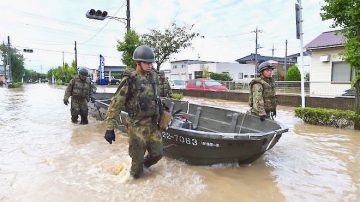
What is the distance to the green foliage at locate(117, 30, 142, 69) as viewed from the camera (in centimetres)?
1647

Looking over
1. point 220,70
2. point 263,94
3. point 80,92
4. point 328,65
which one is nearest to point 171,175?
point 263,94

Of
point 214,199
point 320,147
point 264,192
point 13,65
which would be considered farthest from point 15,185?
point 13,65

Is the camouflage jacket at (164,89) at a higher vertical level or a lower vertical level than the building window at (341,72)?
lower

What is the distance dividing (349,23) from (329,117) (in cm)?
266

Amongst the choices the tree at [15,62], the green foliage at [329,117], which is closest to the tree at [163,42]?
the green foliage at [329,117]

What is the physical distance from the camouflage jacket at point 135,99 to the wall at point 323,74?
495 inches

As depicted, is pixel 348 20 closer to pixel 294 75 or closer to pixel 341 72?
pixel 341 72

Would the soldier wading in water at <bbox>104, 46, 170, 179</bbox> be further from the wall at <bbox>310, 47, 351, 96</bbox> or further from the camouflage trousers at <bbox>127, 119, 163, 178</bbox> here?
the wall at <bbox>310, 47, 351, 96</bbox>

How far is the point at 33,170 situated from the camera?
5957 millimetres

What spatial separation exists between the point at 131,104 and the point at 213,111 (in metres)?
2.90

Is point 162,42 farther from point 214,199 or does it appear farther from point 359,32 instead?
point 214,199

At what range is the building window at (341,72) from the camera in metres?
17.3

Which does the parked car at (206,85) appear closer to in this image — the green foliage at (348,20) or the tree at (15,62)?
the green foliage at (348,20)

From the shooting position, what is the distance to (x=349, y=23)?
30.9ft
